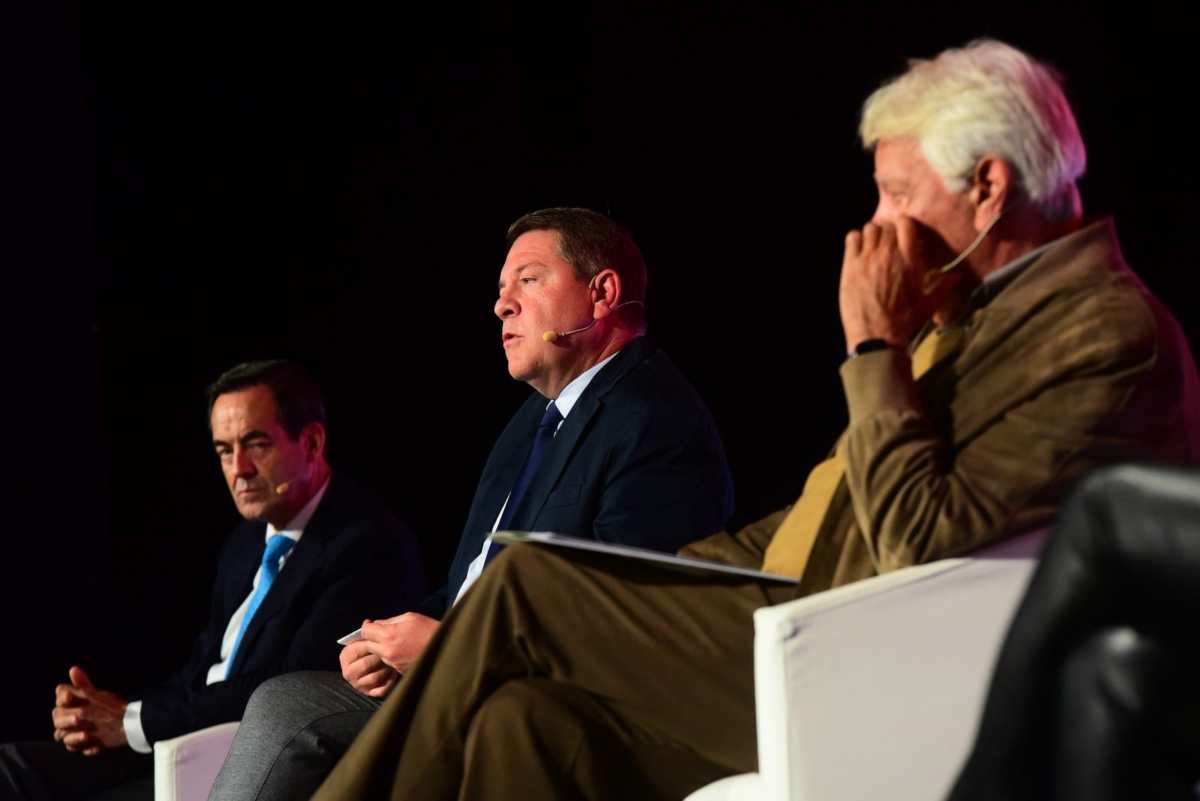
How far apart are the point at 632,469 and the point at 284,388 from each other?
4.22 feet

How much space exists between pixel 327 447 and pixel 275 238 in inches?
22.5

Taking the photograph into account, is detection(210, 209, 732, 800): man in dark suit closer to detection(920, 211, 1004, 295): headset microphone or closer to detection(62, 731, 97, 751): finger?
detection(920, 211, 1004, 295): headset microphone

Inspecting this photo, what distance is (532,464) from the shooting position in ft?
8.48

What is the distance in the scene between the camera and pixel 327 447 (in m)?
3.91

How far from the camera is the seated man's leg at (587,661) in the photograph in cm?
182

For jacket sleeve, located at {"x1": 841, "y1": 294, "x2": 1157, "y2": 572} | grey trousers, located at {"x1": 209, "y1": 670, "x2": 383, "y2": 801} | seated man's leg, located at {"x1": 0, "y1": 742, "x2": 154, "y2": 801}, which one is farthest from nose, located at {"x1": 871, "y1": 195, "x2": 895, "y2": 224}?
seated man's leg, located at {"x1": 0, "y1": 742, "x2": 154, "y2": 801}

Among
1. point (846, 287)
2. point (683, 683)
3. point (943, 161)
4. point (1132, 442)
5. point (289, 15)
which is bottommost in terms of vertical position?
point (683, 683)

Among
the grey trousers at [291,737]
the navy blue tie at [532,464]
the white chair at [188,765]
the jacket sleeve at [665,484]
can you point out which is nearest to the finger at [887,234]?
the jacket sleeve at [665,484]

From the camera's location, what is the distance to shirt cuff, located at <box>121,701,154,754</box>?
9.74ft

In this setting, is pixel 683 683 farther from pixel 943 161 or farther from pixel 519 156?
pixel 519 156

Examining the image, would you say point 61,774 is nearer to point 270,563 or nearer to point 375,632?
point 270,563

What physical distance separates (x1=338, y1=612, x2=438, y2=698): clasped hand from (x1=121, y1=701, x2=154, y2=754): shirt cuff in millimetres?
870

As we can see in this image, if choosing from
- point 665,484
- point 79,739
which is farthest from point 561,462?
point 79,739

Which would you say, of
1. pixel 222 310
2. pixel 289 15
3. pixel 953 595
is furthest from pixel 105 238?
pixel 953 595
